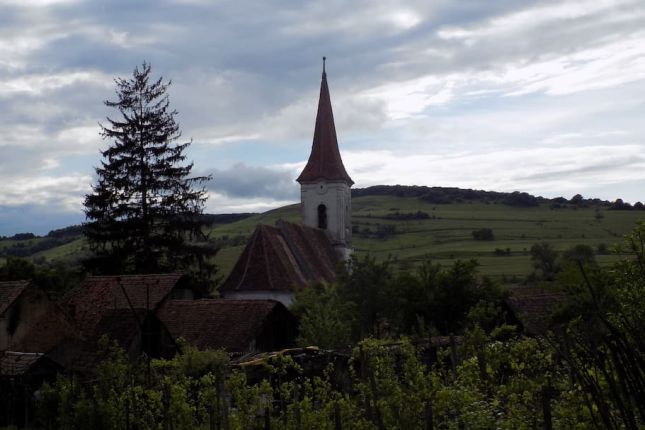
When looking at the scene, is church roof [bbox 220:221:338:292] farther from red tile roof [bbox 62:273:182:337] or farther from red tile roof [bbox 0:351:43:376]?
red tile roof [bbox 0:351:43:376]

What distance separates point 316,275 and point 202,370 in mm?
28599

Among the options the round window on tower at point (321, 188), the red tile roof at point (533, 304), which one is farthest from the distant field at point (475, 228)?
the red tile roof at point (533, 304)

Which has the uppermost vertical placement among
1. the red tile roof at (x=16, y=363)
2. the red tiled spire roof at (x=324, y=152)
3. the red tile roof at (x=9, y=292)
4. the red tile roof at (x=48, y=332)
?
the red tiled spire roof at (x=324, y=152)

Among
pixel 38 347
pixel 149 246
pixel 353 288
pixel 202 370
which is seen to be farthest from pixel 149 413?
pixel 149 246

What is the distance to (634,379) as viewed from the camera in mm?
4418

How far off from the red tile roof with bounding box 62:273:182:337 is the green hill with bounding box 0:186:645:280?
44.2 meters

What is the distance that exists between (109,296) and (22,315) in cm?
594

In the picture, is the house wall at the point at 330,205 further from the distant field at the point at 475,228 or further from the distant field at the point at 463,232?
the distant field at the point at 463,232

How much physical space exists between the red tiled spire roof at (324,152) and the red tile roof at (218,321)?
26.7 meters

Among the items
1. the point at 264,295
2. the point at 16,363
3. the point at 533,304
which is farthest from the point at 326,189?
the point at 16,363

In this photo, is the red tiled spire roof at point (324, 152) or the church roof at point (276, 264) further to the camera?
the red tiled spire roof at point (324, 152)

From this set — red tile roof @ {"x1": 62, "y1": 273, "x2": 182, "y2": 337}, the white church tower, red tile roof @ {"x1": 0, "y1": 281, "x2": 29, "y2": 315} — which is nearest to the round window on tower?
the white church tower

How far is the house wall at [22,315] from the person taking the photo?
25.6 metres

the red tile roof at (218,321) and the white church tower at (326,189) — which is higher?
the white church tower at (326,189)
